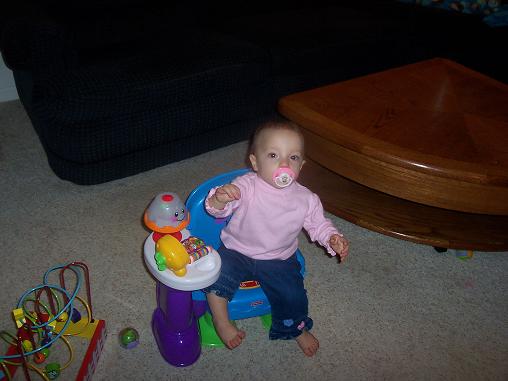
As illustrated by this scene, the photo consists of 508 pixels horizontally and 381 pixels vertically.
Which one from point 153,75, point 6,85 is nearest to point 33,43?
point 153,75

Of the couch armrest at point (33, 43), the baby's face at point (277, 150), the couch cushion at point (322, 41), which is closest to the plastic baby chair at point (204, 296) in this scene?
the baby's face at point (277, 150)

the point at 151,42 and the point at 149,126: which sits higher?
the point at 151,42

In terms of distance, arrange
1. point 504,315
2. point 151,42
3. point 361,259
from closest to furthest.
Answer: point 504,315 → point 361,259 → point 151,42

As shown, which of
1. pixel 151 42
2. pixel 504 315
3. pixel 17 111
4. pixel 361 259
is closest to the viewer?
pixel 504 315

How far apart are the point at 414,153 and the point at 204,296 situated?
2.31ft

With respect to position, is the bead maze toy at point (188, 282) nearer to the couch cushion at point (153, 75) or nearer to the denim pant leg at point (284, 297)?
the denim pant leg at point (284, 297)

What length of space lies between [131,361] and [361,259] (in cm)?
83

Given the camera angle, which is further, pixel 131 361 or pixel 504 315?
pixel 504 315

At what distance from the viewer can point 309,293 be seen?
143 centimetres

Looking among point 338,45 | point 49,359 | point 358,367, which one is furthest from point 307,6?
point 49,359

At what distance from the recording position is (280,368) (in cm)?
120

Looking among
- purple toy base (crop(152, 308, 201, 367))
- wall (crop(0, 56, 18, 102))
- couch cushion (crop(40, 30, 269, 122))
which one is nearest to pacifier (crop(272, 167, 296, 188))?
purple toy base (crop(152, 308, 201, 367))

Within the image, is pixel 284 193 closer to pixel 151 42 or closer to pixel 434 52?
pixel 151 42

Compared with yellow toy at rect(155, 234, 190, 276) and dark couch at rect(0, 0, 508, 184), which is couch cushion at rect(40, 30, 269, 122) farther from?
yellow toy at rect(155, 234, 190, 276)
